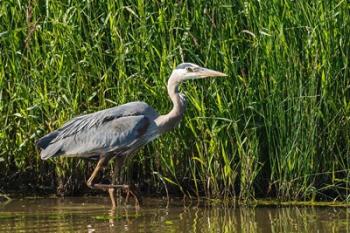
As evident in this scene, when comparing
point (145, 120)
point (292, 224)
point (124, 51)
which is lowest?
point (292, 224)

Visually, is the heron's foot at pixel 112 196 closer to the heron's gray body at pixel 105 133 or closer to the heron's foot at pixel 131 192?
the heron's foot at pixel 131 192

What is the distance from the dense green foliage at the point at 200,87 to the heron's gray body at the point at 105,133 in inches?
7.3

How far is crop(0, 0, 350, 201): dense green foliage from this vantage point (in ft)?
25.4

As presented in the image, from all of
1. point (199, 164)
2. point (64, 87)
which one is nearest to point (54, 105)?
point (64, 87)

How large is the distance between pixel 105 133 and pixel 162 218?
1.16 m

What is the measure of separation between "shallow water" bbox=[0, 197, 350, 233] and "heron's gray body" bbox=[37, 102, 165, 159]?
471 millimetres

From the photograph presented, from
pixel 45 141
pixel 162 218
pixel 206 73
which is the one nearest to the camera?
pixel 162 218

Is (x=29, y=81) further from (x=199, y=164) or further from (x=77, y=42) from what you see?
(x=199, y=164)

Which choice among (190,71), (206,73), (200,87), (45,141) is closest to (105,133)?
(45,141)

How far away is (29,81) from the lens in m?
8.45

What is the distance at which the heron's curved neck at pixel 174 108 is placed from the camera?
26.3 feet

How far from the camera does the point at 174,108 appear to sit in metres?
8.09

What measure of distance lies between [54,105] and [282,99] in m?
1.95

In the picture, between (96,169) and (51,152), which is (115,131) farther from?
(51,152)
